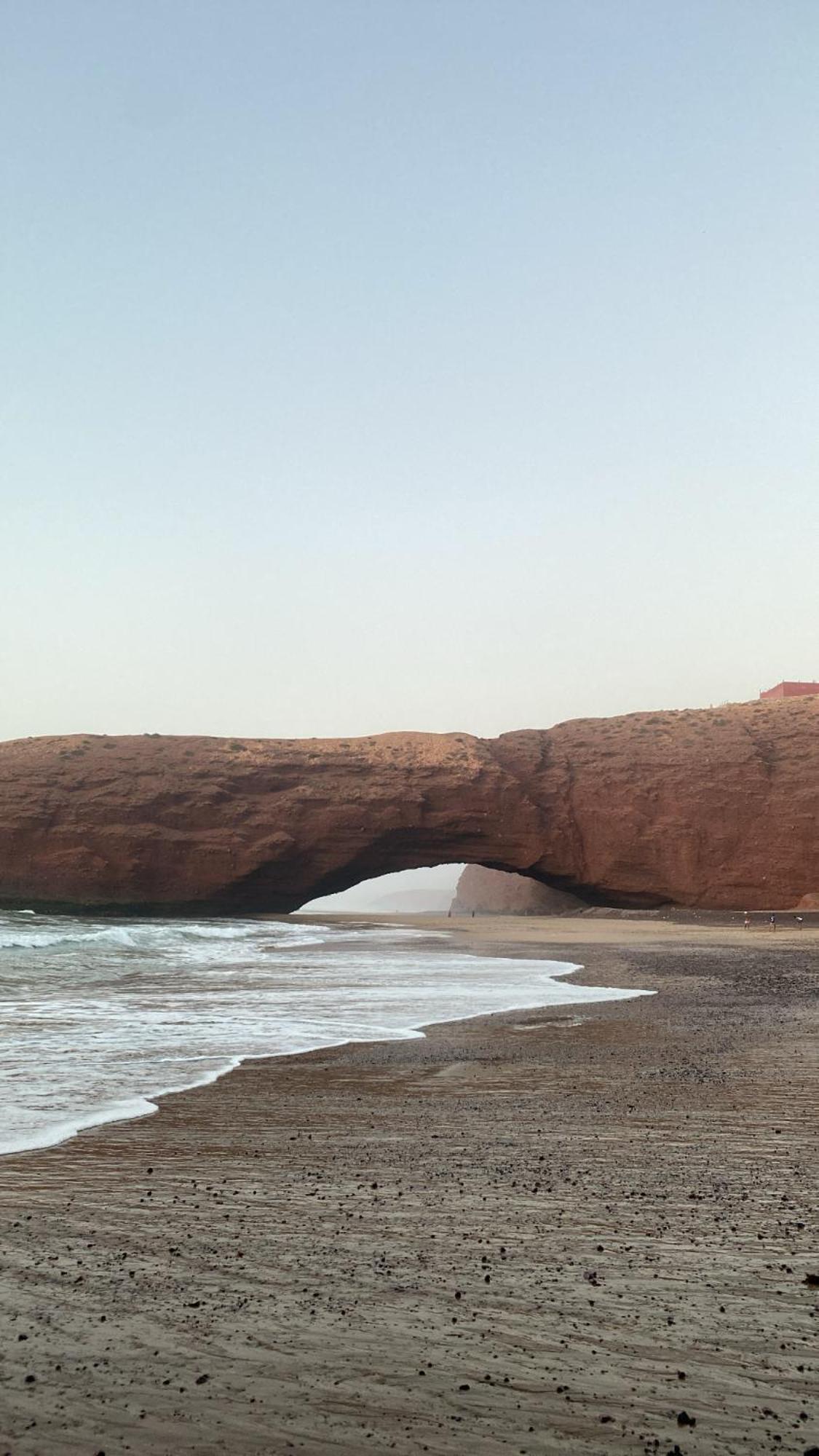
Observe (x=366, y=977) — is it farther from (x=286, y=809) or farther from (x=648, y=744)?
(x=648, y=744)

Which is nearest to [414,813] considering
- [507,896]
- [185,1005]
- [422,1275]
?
[185,1005]

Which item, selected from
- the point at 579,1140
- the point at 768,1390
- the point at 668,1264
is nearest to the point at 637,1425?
the point at 768,1390

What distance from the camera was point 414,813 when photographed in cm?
4803

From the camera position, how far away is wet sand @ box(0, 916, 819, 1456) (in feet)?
7.35

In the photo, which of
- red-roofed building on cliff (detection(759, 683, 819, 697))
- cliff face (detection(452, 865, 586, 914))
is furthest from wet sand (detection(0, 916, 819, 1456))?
red-roofed building on cliff (detection(759, 683, 819, 697))

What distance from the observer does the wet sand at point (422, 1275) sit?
2.24 metres

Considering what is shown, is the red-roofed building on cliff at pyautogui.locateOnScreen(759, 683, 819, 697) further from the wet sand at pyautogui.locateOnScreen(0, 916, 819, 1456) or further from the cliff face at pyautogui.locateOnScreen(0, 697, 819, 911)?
the wet sand at pyautogui.locateOnScreen(0, 916, 819, 1456)

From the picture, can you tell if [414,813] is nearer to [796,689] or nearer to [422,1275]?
[796,689]

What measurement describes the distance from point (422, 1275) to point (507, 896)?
270ft

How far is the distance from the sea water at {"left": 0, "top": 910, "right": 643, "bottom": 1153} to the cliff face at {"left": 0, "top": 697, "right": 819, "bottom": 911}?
21.3 metres

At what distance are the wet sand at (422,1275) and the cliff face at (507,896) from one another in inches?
1921

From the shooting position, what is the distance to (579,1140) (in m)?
5.04

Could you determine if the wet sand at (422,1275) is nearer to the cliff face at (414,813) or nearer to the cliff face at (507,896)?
the cliff face at (414,813)

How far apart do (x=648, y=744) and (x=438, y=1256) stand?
1889 inches
